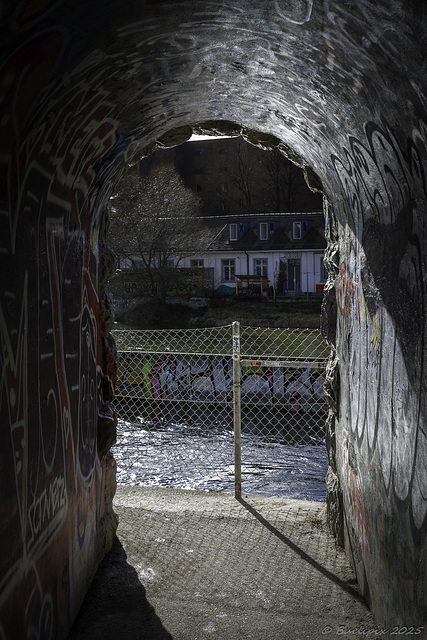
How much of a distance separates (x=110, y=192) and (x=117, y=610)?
3.23 meters

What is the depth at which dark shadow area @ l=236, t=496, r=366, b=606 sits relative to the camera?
4.74 m

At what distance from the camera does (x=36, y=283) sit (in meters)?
3.36

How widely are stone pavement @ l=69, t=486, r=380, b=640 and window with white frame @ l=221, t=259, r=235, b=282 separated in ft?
98.2

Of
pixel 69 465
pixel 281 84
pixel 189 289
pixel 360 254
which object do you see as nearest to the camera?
pixel 281 84

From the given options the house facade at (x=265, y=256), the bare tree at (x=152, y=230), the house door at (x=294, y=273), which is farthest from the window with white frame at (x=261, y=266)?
the bare tree at (x=152, y=230)

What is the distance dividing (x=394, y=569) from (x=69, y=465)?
6.85ft

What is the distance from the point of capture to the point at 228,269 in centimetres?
3647

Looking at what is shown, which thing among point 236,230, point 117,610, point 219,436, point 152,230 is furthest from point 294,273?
point 117,610

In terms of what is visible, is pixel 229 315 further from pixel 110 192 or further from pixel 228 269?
pixel 110 192

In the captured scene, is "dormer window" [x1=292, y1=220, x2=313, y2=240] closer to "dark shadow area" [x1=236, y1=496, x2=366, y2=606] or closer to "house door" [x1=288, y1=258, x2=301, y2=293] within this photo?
"house door" [x1=288, y1=258, x2=301, y2=293]

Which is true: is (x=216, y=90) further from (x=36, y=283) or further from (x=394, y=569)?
(x=394, y=569)

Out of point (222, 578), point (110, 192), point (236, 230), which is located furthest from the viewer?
point (236, 230)

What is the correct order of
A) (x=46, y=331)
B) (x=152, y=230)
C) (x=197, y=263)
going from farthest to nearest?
(x=197, y=263)
(x=152, y=230)
(x=46, y=331)

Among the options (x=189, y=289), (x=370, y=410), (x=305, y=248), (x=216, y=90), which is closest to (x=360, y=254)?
(x=370, y=410)
